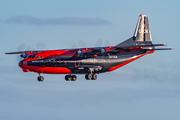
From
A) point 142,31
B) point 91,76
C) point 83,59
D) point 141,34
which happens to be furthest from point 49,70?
point 142,31

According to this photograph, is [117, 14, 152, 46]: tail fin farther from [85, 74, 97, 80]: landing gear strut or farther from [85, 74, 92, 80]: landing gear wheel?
[85, 74, 92, 80]: landing gear wheel

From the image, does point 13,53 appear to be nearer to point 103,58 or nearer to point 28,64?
point 28,64

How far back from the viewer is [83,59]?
147 ft

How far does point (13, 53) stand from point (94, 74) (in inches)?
508

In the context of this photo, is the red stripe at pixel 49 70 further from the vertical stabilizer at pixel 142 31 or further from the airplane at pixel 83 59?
the vertical stabilizer at pixel 142 31

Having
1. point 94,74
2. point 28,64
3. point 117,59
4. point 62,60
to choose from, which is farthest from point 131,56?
point 28,64

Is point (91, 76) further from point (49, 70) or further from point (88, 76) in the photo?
point (49, 70)

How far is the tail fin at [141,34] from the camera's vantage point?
49312mm

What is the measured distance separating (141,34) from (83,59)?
396 inches

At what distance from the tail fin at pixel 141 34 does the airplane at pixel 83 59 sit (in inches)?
37.7

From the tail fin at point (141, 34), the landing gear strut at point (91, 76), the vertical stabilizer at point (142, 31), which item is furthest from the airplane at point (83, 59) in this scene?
the vertical stabilizer at point (142, 31)

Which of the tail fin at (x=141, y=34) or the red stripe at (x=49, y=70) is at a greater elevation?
the tail fin at (x=141, y=34)

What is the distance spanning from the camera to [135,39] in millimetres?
49469

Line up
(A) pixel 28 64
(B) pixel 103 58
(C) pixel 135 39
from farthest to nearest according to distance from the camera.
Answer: (C) pixel 135 39, (B) pixel 103 58, (A) pixel 28 64
